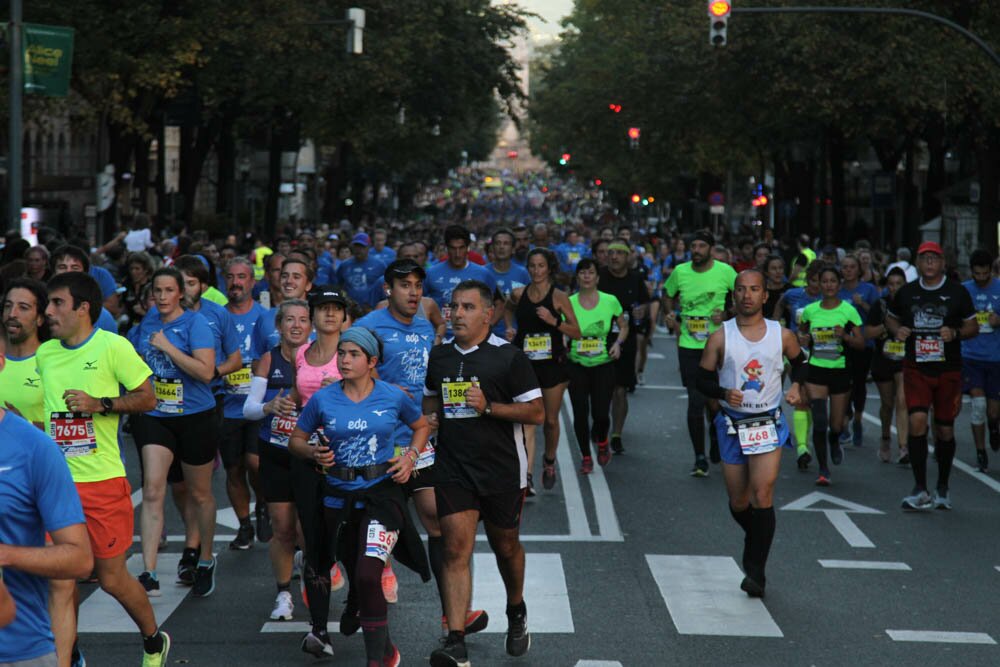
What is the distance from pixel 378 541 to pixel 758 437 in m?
2.96

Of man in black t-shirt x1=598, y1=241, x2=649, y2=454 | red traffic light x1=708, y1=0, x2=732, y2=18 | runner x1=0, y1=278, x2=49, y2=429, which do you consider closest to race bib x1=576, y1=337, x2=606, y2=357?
man in black t-shirt x1=598, y1=241, x2=649, y2=454

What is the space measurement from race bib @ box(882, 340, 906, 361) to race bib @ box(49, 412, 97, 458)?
9136mm

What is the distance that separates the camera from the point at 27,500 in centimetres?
475

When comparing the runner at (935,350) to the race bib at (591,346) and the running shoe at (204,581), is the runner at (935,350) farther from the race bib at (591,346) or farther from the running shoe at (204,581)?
the running shoe at (204,581)

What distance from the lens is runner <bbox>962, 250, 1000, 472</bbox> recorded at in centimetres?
1523

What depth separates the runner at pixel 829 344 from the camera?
48.4 ft

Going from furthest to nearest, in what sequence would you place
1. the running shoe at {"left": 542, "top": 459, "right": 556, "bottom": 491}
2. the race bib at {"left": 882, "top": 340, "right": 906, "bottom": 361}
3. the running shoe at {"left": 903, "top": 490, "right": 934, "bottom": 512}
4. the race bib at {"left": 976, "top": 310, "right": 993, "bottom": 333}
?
the race bib at {"left": 882, "top": 340, "right": 906, "bottom": 361}, the race bib at {"left": 976, "top": 310, "right": 993, "bottom": 333}, the running shoe at {"left": 542, "top": 459, "right": 556, "bottom": 491}, the running shoe at {"left": 903, "top": 490, "right": 934, "bottom": 512}

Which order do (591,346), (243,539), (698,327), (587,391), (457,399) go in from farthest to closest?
(698,327) → (587,391) → (591,346) → (243,539) → (457,399)

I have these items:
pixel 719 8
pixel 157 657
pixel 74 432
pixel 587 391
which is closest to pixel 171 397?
pixel 74 432

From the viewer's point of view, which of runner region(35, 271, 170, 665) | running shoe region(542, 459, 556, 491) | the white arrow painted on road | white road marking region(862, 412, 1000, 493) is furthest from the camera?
white road marking region(862, 412, 1000, 493)

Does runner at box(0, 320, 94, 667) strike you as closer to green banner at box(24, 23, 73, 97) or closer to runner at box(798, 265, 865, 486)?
runner at box(798, 265, 865, 486)

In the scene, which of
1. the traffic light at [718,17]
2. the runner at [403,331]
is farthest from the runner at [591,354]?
the traffic light at [718,17]

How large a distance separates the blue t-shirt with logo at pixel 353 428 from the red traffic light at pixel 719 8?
15819 millimetres

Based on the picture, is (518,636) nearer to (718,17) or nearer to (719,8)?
(719,8)
